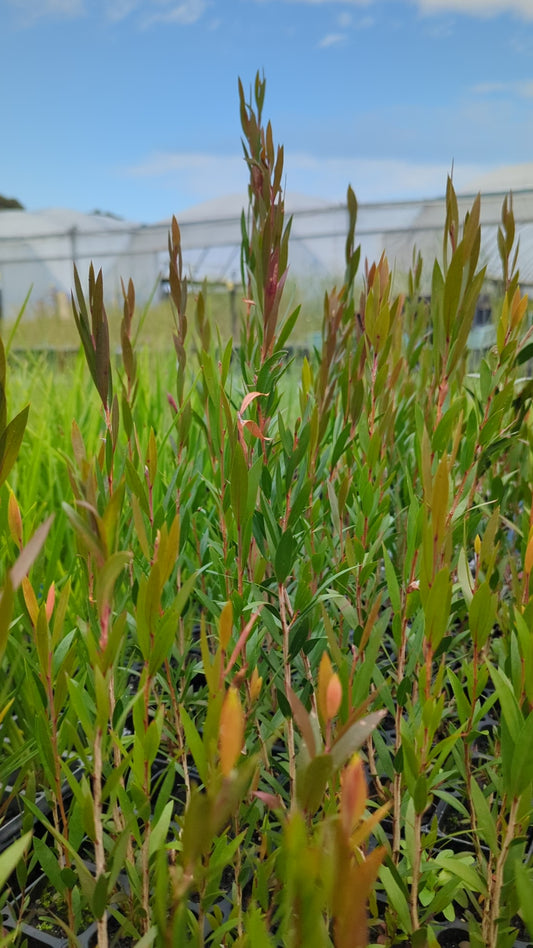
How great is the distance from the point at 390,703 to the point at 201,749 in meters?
0.28

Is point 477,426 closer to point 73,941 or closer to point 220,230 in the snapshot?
point 73,941

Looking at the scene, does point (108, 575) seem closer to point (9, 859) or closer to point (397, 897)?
point (9, 859)

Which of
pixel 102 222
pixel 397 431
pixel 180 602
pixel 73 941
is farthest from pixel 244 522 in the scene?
pixel 102 222

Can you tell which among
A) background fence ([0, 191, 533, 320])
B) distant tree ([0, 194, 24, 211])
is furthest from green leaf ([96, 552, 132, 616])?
distant tree ([0, 194, 24, 211])

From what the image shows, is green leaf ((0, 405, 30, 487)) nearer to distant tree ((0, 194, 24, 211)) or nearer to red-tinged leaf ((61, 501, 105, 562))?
red-tinged leaf ((61, 501, 105, 562))

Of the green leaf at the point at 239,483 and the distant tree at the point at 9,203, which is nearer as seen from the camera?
the green leaf at the point at 239,483

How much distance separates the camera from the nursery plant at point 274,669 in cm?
37

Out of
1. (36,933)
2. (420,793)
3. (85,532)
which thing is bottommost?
(36,933)

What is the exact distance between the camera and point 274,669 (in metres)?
0.69

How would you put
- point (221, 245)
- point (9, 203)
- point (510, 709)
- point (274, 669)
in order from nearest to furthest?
1. point (510, 709)
2. point (274, 669)
3. point (221, 245)
4. point (9, 203)

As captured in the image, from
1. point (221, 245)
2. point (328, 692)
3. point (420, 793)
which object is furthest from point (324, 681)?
point (221, 245)

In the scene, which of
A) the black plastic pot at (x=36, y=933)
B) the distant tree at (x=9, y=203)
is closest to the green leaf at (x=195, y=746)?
the black plastic pot at (x=36, y=933)

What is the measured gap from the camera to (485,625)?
607mm

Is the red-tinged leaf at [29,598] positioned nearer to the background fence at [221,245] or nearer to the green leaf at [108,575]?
the green leaf at [108,575]
